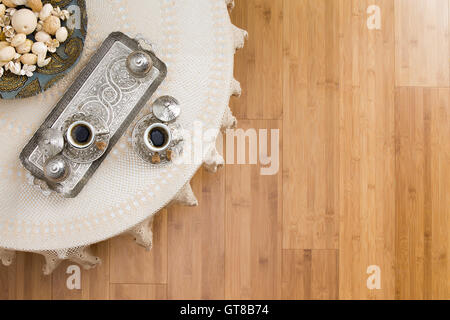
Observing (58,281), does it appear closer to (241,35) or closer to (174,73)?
(174,73)

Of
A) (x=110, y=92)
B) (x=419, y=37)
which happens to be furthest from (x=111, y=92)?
(x=419, y=37)

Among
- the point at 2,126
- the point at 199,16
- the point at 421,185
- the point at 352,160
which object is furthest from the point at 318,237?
the point at 2,126

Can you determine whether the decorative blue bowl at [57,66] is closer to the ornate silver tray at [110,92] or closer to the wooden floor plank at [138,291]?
the ornate silver tray at [110,92]

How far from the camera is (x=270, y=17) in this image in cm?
167

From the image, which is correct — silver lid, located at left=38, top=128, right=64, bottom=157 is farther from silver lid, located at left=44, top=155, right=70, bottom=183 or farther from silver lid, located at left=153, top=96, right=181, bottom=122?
silver lid, located at left=153, top=96, right=181, bottom=122

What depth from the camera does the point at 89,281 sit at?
1.64 m

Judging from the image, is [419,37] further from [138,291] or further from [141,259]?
[138,291]

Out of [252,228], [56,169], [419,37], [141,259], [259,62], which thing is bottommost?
[141,259]

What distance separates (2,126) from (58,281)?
0.83 meters

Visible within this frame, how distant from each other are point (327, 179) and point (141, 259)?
2.89ft

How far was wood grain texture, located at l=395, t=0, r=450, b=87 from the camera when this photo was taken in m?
1.68

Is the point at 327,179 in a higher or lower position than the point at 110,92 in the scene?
lower

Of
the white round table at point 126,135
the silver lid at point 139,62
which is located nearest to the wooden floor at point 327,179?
the white round table at point 126,135

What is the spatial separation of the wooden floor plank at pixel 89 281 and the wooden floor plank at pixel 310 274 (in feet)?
2.55
